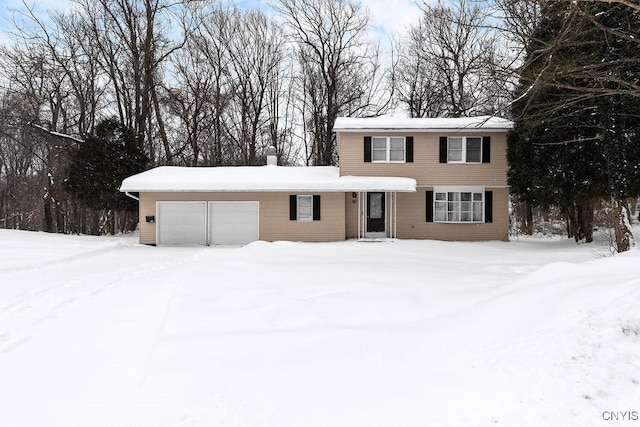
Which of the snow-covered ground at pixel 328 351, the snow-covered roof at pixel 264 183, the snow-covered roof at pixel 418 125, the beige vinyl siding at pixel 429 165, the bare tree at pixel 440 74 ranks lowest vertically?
the snow-covered ground at pixel 328 351

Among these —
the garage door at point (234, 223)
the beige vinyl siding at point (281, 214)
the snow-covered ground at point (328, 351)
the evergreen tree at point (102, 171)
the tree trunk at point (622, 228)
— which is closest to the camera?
the snow-covered ground at point (328, 351)

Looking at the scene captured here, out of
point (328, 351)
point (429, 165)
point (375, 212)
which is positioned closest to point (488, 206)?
point (429, 165)

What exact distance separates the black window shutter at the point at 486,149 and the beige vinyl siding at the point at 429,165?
13 centimetres

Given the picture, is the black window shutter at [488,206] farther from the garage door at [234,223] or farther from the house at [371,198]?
the garage door at [234,223]

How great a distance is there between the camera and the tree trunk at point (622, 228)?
33.9 feet

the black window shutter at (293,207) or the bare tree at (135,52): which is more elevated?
the bare tree at (135,52)

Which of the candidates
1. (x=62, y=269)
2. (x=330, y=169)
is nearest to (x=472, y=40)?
(x=330, y=169)

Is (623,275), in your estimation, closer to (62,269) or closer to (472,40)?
(62,269)

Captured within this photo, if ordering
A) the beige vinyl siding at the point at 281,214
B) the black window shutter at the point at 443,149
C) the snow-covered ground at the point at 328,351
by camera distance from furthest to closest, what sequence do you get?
the black window shutter at the point at 443,149 < the beige vinyl siding at the point at 281,214 < the snow-covered ground at the point at 328,351

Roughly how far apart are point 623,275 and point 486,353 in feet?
7.31

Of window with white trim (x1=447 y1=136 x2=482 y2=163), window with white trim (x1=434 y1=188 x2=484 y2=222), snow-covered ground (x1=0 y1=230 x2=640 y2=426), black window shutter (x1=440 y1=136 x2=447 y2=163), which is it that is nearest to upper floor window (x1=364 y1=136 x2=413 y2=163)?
black window shutter (x1=440 y1=136 x2=447 y2=163)

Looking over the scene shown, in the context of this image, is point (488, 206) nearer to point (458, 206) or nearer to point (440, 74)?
point (458, 206)

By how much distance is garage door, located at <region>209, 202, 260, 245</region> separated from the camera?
1594 cm

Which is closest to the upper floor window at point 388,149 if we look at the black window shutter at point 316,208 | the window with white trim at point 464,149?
the window with white trim at point 464,149
